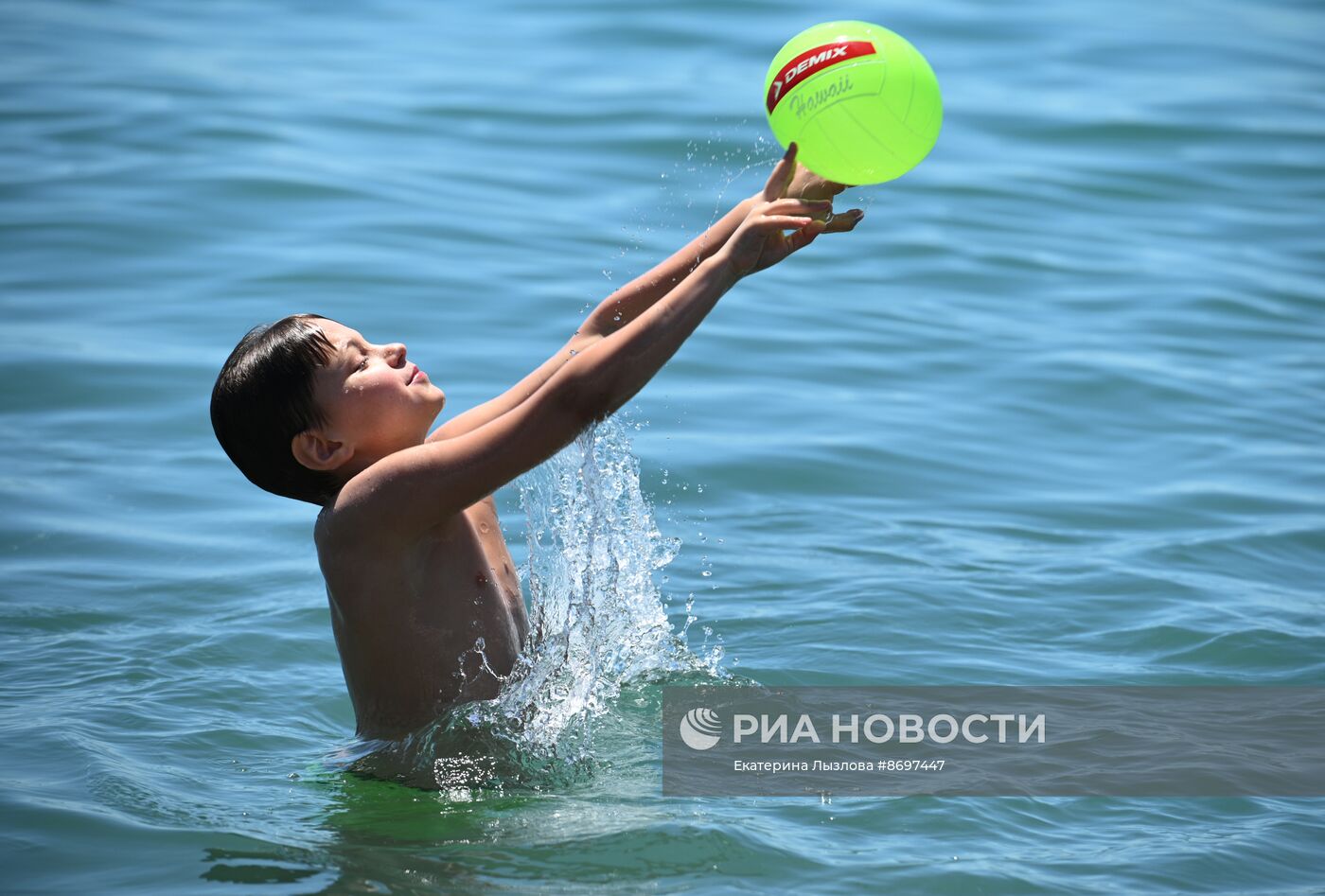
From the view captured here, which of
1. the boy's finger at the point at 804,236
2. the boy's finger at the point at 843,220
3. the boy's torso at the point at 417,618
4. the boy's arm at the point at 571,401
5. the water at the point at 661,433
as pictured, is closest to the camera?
the boy's arm at the point at 571,401

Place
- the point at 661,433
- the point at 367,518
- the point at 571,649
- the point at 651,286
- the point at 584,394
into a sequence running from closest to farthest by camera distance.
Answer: the point at 584,394
the point at 367,518
the point at 651,286
the point at 571,649
the point at 661,433

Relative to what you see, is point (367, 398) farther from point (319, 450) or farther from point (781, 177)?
point (781, 177)

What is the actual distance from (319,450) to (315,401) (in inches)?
5.3

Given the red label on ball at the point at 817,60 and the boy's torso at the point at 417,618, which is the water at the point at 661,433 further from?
the red label on ball at the point at 817,60

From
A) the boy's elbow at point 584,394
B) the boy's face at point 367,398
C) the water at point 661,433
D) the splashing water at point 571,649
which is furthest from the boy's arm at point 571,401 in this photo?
the water at point 661,433

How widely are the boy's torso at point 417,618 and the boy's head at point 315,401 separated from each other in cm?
19

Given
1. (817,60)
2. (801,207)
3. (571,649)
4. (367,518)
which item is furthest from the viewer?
(571,649)

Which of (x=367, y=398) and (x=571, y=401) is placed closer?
(x=571, y=401)

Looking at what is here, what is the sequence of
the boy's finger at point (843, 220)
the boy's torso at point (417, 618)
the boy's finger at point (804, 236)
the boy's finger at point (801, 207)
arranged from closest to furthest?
the boy's finger at point (801, 207) < the boy's finger at point (804, 236) < the boy's finger at point (843, 220) < the boy's torso at point (417, 618)

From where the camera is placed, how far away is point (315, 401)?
4.04 meters

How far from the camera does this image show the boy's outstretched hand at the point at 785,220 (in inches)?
142

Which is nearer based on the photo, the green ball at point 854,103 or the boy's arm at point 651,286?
the green ball at point 854,103

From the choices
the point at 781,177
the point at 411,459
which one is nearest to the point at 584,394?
the point at 411,459

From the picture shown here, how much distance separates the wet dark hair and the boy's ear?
0.02 meters
